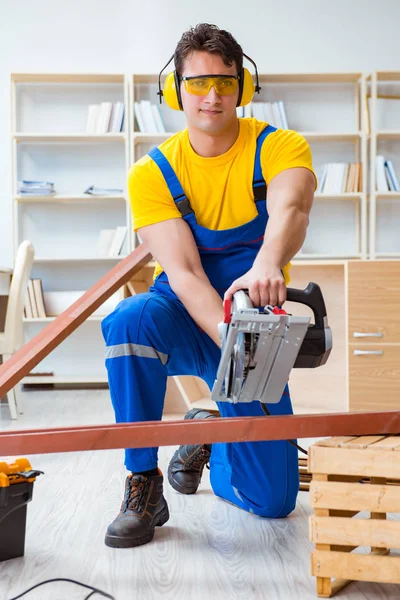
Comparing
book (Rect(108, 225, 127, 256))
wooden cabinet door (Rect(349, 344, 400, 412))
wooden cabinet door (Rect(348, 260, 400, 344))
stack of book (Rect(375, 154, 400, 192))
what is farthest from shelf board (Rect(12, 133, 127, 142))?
wooden cabinet door (Rect(349, 344, 400, 412))

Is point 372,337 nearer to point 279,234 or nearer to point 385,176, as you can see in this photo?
point 279,234

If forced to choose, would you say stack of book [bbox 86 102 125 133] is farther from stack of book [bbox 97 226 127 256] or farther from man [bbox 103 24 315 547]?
man [bbox 103 24 315 547]

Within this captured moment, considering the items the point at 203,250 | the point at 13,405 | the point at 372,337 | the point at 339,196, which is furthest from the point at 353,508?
the point at 339,196

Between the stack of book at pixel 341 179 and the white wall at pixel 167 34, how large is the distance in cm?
82

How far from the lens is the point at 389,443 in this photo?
4.40ft

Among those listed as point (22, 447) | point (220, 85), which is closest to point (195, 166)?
point (220, 85)

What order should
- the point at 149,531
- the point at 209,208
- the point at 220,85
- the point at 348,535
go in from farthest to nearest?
the point at 209,208
the point at 220,85
the point at 149,531
the point at 348,535

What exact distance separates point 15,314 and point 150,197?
6.60 ft

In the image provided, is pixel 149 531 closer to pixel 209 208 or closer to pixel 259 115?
pixel 209 208

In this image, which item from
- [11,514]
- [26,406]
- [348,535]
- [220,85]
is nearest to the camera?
[348,535]

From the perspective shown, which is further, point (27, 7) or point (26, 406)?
point (27, 7)

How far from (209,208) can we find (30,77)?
394cm

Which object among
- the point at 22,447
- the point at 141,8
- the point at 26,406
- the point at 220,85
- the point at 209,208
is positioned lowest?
the point at 26,406

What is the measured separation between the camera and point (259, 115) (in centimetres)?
536
